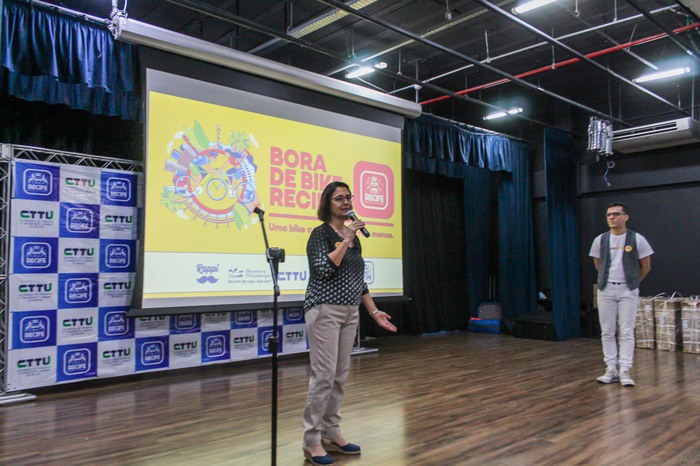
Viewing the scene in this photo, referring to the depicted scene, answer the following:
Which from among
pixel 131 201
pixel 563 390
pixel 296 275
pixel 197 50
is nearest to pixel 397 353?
pixel 296 275

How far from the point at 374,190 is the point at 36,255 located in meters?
3.33

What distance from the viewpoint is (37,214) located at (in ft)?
13.4

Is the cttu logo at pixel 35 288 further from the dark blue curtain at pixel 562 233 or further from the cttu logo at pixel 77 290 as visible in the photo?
the dark blue curtain at pixel 562 233

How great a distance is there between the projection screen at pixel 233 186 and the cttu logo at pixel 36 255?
0.71 metres

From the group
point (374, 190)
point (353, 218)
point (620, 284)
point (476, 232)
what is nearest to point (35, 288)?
point (353, 218)

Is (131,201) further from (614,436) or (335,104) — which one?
(614,436)

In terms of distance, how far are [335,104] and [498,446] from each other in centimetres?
391

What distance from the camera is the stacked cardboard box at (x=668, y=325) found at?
6289mm

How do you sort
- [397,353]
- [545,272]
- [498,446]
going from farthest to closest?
[545,272], [397,353], [498,446]

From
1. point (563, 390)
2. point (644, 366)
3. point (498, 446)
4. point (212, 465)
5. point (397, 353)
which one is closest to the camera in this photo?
point (212, 465)

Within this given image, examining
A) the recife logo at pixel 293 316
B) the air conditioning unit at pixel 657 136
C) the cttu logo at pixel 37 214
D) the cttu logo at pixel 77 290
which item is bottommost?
the recife logo at pixel 293 316

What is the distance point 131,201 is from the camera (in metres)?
4.61

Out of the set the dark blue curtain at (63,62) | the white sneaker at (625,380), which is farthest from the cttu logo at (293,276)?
the white sneaker at (625,380)

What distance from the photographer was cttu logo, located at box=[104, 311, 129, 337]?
4410 millimetres
